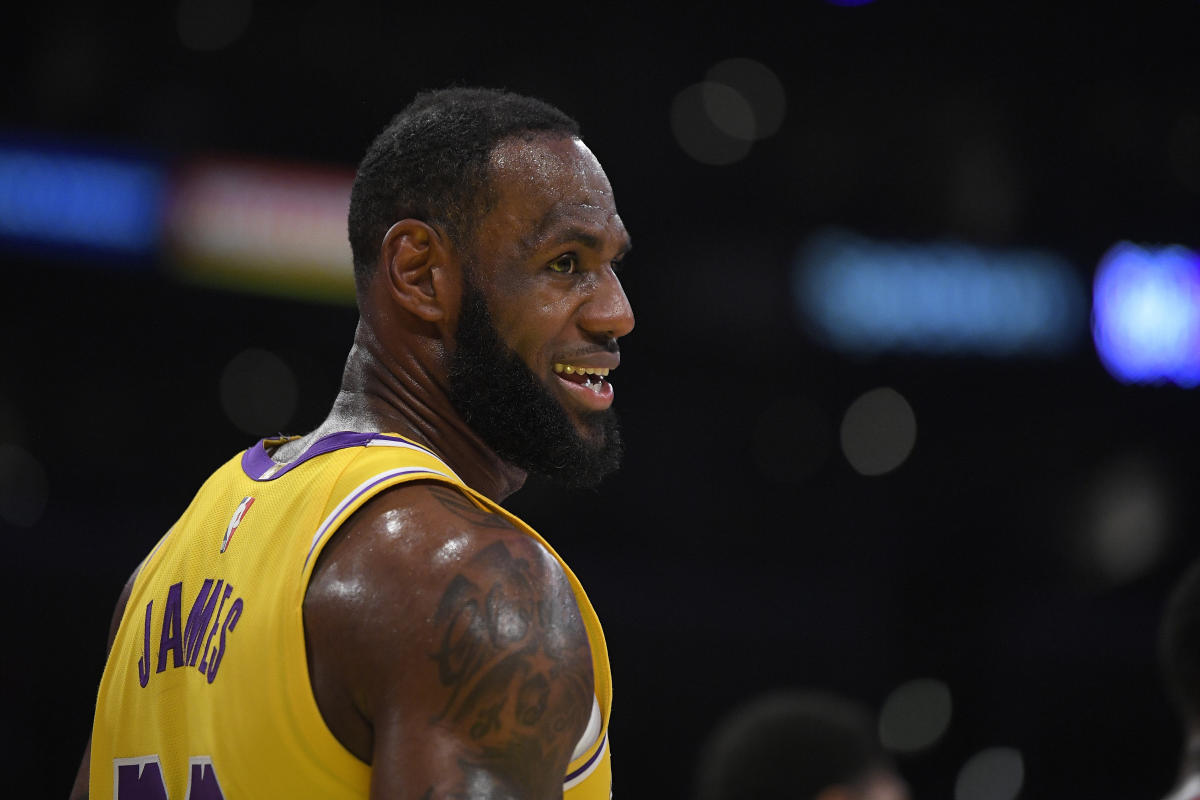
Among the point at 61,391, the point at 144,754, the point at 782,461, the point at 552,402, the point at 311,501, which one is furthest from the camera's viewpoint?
the point at 782,461

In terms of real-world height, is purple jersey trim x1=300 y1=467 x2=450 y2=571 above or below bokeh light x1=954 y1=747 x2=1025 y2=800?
above

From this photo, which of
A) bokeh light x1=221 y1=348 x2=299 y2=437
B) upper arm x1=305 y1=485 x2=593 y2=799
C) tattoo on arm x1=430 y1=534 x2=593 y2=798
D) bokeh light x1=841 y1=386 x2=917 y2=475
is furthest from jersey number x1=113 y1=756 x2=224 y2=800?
bokeh light x1=841 y1=386 x2=917 y2=475

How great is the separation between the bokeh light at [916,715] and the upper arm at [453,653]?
7.62m

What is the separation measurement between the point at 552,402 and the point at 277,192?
5.42m

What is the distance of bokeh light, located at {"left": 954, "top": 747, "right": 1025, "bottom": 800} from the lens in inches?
350

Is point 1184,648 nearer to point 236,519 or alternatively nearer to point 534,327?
point 534,327

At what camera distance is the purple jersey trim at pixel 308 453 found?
175 cm

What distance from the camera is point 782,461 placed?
9047mm

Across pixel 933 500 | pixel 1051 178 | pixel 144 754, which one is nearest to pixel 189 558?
pixel 144 754

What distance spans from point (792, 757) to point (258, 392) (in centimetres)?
508

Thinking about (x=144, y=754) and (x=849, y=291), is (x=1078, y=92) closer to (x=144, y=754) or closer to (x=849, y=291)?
(x=849, y=291)

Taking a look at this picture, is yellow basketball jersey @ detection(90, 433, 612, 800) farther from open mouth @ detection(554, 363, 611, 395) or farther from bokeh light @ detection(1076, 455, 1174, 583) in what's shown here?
bokeh light @ detection(1076, 455, 1174, 583)

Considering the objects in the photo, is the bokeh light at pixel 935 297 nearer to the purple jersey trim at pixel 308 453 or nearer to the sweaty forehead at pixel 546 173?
the sweaty forehead at pixel 546 173

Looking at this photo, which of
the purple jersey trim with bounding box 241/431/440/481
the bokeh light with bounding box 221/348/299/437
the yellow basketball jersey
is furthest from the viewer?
the bokeh light with bounding box 221/348/299/437
